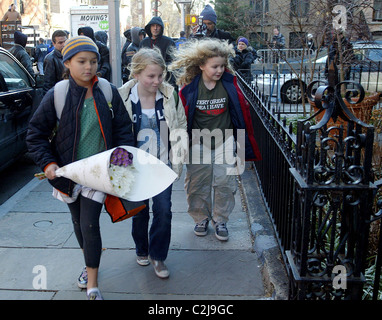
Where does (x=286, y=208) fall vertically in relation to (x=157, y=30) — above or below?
below

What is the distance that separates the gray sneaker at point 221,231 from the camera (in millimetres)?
4258

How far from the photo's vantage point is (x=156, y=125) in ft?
11.8

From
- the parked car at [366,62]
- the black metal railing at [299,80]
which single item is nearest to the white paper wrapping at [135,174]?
the black metal railing at [299,80]

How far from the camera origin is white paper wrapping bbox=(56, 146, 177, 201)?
291 centimetres

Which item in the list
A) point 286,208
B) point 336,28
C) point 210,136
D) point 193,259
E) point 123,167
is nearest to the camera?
point 123,167

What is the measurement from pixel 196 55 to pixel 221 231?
1.66m

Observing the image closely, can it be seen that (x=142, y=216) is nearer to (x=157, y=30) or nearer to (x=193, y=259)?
(x=193, y=259)

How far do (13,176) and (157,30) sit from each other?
3443 millimetres

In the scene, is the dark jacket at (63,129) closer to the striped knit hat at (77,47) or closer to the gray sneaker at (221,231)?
the striped knit hat at (77,47)

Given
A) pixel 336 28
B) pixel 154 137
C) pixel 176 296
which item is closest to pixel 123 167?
pixel 154 137

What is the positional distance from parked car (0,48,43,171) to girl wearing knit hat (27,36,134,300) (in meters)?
3.03

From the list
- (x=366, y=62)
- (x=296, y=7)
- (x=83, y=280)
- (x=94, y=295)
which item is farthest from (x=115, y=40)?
(x=94, y=295)

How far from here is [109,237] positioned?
172 inches

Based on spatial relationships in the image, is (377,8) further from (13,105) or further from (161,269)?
(161,269)
